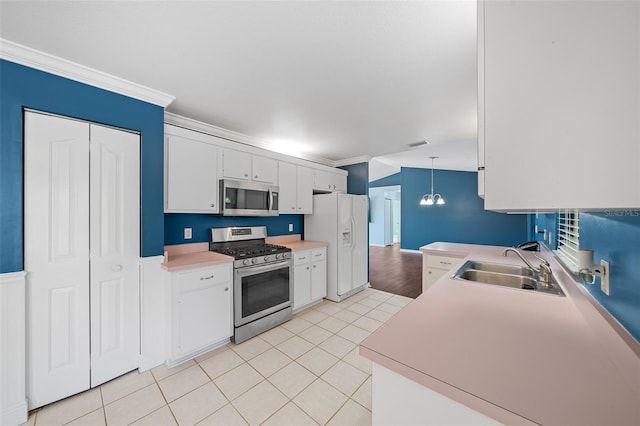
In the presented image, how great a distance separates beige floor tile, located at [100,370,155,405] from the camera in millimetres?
1766

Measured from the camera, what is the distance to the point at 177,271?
6.86 feet

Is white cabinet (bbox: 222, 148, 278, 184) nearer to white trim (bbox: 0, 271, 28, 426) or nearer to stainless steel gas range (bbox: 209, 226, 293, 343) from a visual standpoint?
stainless steel gas range (bbox: 209, 226, 293, 343)

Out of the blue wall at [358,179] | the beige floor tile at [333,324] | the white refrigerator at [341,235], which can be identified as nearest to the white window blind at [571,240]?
the beige floor tile at [333,324]

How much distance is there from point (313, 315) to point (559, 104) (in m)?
3.16

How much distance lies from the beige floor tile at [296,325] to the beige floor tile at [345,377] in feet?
2.50

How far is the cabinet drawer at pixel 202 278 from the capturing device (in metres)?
2.13

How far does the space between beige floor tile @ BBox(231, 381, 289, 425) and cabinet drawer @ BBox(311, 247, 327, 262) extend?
1784 mm

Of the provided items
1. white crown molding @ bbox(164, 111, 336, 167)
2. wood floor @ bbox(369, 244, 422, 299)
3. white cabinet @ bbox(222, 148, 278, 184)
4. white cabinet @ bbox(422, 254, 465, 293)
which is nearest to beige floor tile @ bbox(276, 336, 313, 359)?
white cabinet @ bbox(422, 254, 465, 293)

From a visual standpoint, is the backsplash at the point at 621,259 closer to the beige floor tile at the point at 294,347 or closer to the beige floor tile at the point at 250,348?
the beige floor tile at the point at 294,347

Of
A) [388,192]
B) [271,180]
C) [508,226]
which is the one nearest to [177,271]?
[271,180]

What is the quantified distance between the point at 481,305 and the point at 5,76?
10.4ft

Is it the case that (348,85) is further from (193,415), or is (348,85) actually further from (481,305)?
(193,415)

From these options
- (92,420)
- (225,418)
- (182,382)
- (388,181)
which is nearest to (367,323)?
(225,418)

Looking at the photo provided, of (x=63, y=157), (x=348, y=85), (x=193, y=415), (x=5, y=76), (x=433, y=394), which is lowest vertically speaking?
(x=193, y=415)
